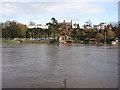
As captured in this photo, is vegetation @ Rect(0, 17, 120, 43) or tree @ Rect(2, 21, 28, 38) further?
tree @ Rect(2, 21, 28, 38)

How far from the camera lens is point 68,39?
64.2m

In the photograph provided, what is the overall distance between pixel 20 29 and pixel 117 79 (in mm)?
61065

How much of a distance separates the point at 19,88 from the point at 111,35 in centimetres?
5482

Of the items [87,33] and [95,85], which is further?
[87,33]

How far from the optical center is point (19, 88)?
7.55 m

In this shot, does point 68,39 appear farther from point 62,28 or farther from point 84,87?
point 84,87

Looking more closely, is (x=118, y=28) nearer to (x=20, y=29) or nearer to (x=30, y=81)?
(x=20, y=29)

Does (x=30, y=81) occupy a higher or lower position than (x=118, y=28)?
lower

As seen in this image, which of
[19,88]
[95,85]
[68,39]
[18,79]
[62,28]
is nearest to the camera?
[19,88]

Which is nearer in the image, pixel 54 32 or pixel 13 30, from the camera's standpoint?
pixel 13 30

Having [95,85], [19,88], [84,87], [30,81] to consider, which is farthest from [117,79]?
[19,88]

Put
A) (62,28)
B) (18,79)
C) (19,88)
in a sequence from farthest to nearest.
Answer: (62,28) < (18,79) < (19,88)

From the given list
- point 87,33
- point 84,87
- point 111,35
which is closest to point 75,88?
point 84,87

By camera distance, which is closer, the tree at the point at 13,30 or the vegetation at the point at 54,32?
the vegetation at the point at 54,32
